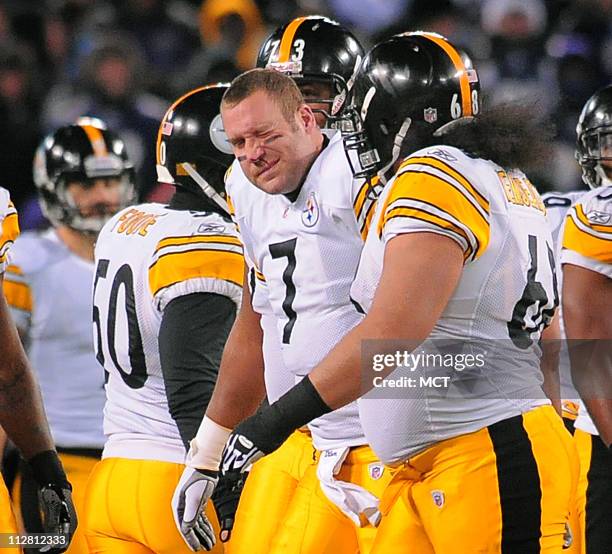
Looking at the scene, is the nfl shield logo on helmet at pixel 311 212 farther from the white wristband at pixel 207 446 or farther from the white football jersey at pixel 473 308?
the white wristband at pixel 207 446

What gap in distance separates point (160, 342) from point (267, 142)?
28.0 inches

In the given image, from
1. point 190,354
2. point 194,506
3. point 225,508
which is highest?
point 190,354

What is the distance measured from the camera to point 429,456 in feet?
10.2

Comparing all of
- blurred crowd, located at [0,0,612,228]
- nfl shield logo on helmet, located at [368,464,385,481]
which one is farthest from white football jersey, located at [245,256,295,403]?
blurred crowd, located at [0,0,612,228]

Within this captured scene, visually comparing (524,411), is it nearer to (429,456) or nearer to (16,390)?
(429,456)

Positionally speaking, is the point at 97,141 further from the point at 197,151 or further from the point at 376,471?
the point at 376,471

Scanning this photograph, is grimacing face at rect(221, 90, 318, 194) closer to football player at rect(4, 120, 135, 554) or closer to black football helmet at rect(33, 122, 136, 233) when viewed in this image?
football player at rect(4, 120, 135, 554)

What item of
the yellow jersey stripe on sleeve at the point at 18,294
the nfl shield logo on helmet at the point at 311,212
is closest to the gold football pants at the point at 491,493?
the nfl shield logo on helmet at the point at 311,212

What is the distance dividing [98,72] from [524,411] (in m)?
6.36

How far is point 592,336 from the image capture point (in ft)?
13.5

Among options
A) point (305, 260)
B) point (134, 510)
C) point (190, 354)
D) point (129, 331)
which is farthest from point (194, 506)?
point (305, 260)

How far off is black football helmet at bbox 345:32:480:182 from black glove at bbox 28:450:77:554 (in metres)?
1.07

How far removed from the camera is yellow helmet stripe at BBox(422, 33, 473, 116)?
340cm

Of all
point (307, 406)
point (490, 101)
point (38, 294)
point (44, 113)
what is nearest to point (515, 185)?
point (490, 101)
